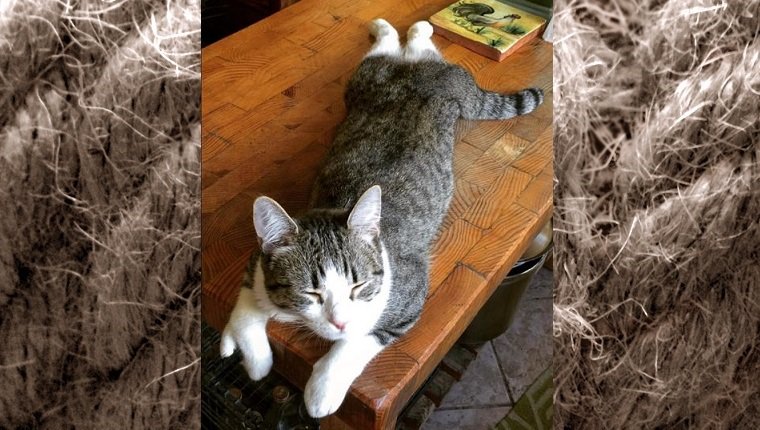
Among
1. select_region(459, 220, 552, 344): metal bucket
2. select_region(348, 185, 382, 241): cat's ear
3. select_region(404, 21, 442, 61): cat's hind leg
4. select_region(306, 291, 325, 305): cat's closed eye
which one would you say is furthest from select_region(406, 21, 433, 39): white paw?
select_region(306, 291, 325, 305): cat's closed eye

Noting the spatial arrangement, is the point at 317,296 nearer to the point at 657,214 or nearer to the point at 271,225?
the point at 271,225

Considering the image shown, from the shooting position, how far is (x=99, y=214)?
39 centimetres

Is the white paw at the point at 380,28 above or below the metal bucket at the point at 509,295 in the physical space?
above

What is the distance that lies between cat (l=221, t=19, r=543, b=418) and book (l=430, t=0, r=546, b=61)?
0.17 metres

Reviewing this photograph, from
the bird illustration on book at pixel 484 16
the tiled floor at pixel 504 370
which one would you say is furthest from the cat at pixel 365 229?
the tiled floor at pixel 504 370

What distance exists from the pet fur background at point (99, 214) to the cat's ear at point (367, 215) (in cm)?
36

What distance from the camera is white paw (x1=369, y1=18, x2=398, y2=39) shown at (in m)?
1.33

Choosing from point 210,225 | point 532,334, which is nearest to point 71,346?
point 210,225

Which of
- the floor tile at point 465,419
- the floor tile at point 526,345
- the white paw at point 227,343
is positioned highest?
the white paw at point 227,343

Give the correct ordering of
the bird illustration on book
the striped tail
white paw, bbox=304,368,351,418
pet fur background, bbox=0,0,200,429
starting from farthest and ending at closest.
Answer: the bird illustration on book → the striped tail → white paw, bbox=304,368,351,418 → pet fur background, bbox=0,0,200,429

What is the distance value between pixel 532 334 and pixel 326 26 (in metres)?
1.03

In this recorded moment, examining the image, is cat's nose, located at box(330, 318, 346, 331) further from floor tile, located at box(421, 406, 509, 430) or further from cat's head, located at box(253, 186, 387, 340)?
floor tile, located at box(421, 406, 509, 430)

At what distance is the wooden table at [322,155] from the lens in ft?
2.61

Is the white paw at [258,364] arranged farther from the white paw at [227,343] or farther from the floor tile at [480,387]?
the floor tile at [480,387]
